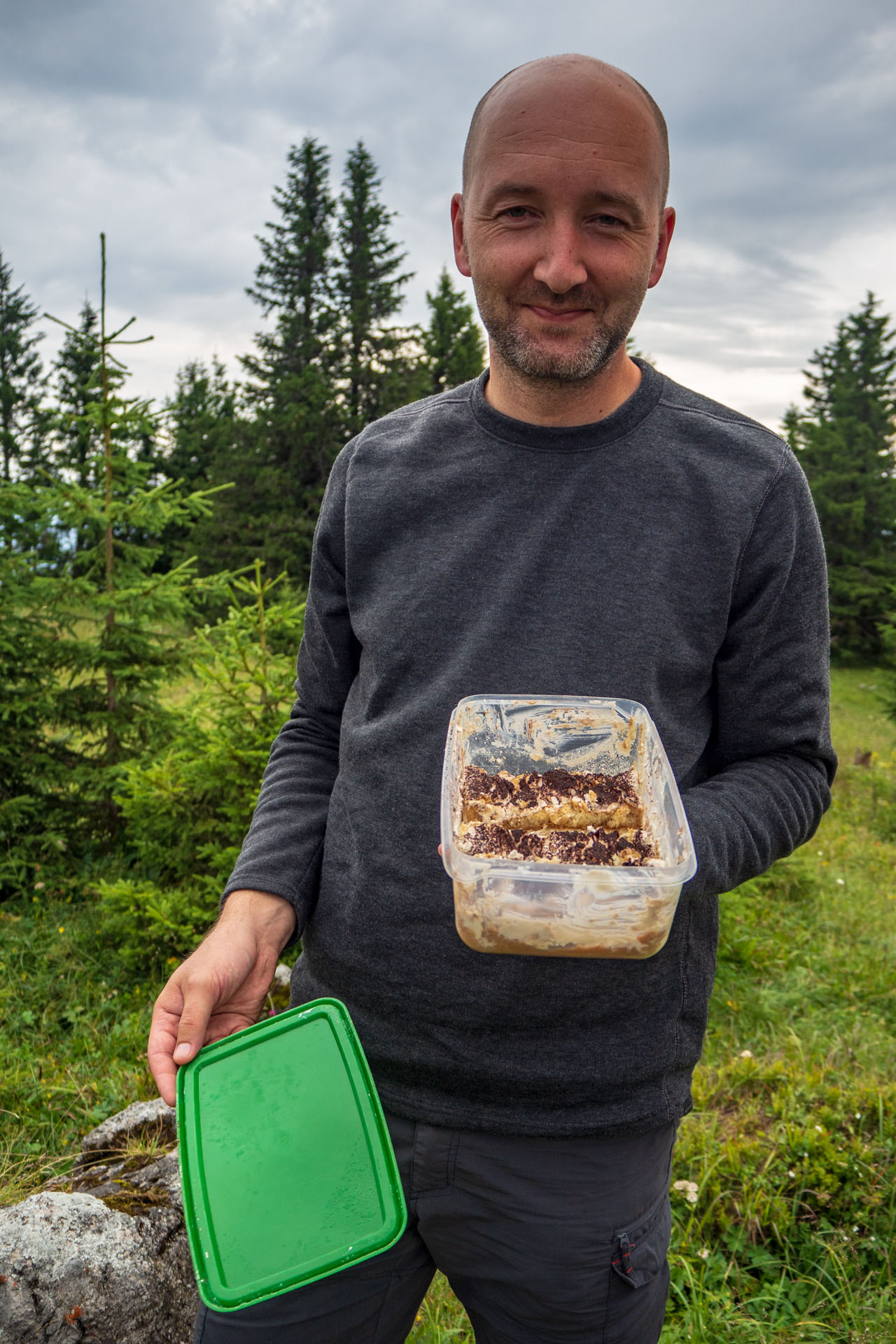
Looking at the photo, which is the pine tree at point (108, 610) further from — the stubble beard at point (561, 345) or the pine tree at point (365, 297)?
the pine tree at point (365, 297)

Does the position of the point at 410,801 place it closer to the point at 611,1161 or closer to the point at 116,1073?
the point at 611,1161

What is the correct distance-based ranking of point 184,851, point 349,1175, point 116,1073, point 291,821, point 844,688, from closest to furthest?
point 349,1175 < point 291,821 < point 116,1073 < point 184,851 < point 844,688

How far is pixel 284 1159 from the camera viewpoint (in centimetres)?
126

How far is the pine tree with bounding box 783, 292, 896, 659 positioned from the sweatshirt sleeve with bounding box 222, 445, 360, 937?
23852 mm

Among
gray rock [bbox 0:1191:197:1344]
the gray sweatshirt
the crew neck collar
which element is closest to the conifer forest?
gray rock [bbox 0:1191:197:1344]

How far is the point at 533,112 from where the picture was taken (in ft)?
4.67

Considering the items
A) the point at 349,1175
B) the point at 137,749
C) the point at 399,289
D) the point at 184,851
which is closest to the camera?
the point at 349,1175

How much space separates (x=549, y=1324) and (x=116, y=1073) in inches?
110

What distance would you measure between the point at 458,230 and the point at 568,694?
36.6 inches

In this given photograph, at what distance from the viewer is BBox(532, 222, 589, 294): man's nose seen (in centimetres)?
144

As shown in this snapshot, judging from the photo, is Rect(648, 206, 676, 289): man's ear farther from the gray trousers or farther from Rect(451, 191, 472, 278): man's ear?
the gray trousers

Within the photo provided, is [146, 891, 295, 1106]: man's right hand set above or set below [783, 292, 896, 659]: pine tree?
below

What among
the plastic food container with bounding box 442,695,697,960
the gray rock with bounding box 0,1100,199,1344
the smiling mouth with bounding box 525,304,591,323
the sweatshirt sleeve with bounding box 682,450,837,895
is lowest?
the gray rock with bounding box 0,1100,199,1344

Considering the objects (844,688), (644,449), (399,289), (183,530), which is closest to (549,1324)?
(644,449)
